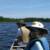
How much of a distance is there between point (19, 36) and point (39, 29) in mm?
3616

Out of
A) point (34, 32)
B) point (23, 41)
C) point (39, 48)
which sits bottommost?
point (39, 48)

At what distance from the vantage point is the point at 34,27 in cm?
572

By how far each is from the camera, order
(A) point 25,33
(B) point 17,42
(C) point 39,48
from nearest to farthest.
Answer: (C) point 39,48 → (A) point 25,33 → (B) point 17,42

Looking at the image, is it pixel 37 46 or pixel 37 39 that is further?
pixel 37 39

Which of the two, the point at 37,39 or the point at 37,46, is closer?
the point at 37,46

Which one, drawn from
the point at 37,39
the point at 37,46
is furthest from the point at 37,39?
the point at 37,46

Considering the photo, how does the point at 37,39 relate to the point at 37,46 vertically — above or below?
above

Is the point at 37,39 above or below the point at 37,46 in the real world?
above

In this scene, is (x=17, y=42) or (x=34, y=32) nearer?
(x=34, y=32)

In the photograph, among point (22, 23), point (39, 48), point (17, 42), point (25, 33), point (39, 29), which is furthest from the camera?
point (17, 42)

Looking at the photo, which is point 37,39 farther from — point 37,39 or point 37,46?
point 37,46

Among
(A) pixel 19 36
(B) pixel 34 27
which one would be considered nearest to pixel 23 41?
(A) pixel 19 36

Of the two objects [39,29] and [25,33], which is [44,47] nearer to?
[39,29]

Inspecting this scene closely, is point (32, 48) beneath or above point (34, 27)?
beneath
